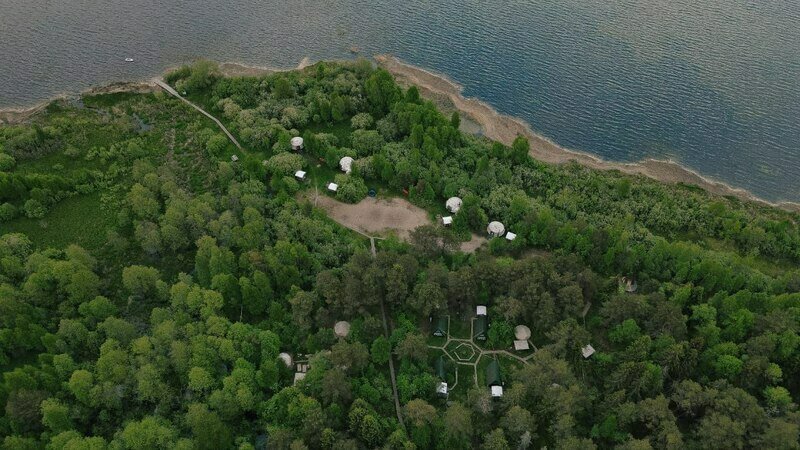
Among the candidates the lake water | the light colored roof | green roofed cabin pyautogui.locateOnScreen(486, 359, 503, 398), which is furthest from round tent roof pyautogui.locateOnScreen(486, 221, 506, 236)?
the lake water

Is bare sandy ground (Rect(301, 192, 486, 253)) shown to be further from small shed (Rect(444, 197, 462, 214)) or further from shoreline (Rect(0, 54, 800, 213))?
shoreline (Rect(0, 54, 800, 213))

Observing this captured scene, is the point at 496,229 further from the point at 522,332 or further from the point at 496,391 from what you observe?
the point at 496,391

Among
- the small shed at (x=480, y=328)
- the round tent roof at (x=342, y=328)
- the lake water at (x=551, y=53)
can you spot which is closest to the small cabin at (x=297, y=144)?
the lake water at (x=551, y=53)

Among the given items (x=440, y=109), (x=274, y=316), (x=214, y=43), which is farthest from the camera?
(x=214, y=43)

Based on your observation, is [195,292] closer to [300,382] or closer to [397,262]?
[300,382]

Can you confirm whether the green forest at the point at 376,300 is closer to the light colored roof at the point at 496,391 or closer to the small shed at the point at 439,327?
the small shed at the point at 439,327

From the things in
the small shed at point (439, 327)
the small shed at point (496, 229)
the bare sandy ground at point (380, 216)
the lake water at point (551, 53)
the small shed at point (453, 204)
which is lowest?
the small shed at point (439, 327)

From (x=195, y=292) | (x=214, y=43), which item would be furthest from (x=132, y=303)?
(x=214, y=43)
